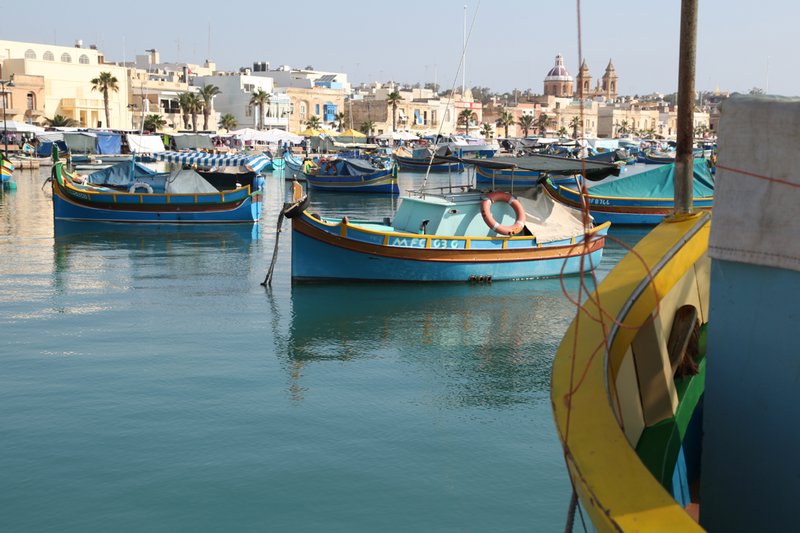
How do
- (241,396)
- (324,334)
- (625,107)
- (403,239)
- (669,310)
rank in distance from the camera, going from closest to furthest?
(669,310), (241,396), (324,334), (403,239), (625,107)

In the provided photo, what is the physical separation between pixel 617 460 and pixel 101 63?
9315 centimetres

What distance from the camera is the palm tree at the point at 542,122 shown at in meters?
143

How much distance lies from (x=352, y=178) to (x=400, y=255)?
95.0 feet

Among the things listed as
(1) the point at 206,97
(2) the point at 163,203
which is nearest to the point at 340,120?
(1) the point at 206,97

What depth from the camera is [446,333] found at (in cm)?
1597

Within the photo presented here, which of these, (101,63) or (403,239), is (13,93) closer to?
(101,63)

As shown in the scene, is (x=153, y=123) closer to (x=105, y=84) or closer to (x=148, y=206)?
(x=105, y=84)

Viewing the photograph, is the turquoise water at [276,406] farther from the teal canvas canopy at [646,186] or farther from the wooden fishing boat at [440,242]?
the teal canvas canopy at [646,186]

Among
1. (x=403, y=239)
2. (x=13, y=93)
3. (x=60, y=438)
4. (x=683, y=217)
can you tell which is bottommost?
(x=60, y=438)

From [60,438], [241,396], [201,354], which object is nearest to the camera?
[60,438]

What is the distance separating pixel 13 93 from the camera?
→ 249 ft

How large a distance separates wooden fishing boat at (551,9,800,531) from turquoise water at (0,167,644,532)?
3.42m

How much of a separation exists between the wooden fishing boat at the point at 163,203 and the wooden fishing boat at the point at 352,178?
50.5 ft

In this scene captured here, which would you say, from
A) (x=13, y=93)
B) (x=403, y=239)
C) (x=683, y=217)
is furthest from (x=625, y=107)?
(x=683, y=217)
